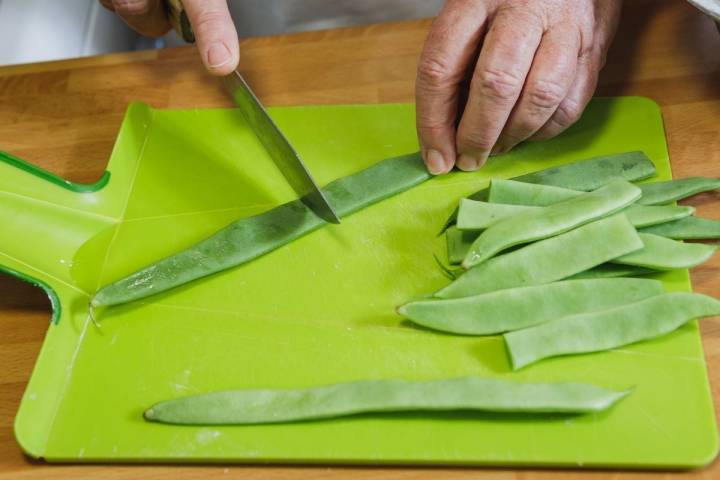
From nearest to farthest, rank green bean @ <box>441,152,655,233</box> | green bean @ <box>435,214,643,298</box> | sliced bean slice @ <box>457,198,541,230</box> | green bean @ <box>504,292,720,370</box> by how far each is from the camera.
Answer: green bean @ <box>504,292,720,370</box> < green bean @ <box>435,214,643,298</box> < sliced bean slice @ <box>457,198,541,230</box> < green bean @ <box>441,152,655,233</box>

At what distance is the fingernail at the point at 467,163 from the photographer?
243 centimetres

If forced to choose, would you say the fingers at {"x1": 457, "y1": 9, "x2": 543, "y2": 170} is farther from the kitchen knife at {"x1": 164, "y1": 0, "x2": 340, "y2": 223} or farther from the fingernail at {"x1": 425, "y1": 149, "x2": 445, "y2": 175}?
the kitchen knife at {"x1": 164, "y1": 0, "x2": 340, "y2": 223}

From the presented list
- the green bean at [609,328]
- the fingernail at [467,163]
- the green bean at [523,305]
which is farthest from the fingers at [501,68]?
the green bean at [609,328]

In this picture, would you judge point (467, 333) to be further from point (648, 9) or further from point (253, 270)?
point (648, 9)

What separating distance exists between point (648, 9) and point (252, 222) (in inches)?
63.5

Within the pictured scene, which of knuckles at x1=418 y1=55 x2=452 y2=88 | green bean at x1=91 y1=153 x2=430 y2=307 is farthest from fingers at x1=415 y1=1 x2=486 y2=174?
green bean at x1=91 y1=153 x2=430 y2=307

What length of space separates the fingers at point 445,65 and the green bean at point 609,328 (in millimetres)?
670

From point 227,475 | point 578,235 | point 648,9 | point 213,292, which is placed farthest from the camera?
point 648,9

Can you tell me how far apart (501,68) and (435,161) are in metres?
0.36

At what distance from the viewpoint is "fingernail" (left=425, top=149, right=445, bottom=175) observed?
2.42 meters

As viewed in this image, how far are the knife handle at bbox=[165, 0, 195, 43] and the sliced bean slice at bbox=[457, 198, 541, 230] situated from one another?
3.34 feet

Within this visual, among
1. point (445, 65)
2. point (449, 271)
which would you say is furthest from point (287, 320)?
point (445, 65)

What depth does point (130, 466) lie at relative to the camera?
2.04 meters

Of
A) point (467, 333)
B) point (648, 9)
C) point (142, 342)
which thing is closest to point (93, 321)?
point (142, 342)
